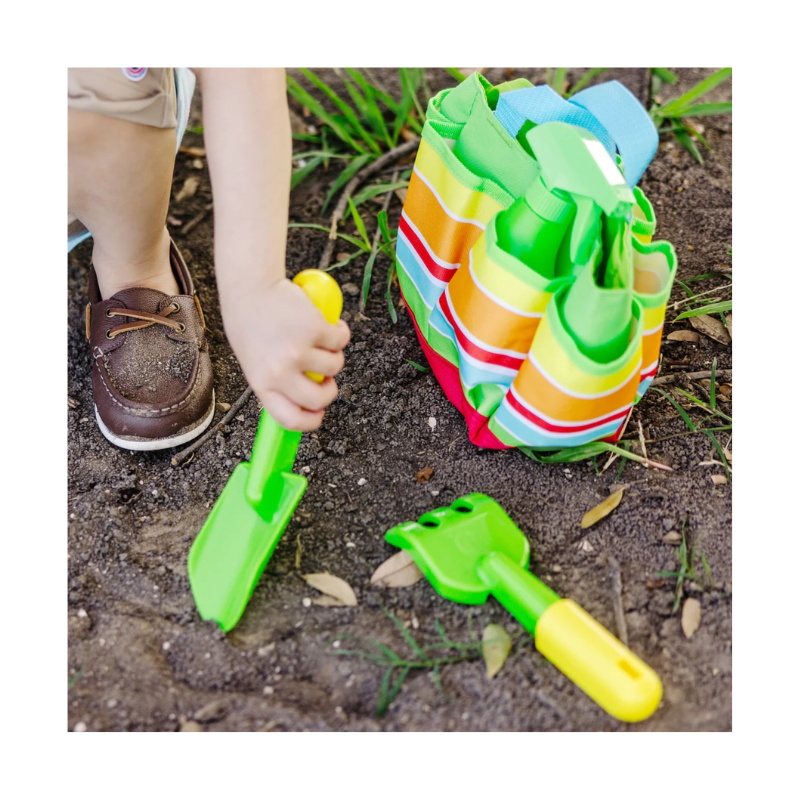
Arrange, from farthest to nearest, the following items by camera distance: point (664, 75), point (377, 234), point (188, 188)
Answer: point (664, 75) → point (188, 188) → point (377, 234)

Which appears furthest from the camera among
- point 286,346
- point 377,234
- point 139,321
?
point 377,234

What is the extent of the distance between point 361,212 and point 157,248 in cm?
43

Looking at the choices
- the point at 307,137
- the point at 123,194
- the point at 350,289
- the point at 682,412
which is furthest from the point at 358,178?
the point at 682,412

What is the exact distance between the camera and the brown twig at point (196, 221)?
4.95 feet

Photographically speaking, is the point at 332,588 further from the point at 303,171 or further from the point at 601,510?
the point at 303,171

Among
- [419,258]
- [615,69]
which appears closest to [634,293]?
[419,258]

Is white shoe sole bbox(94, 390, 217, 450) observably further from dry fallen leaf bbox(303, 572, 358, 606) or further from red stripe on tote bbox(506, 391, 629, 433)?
red stripe on tote bbox(506, 391, 629, 433)

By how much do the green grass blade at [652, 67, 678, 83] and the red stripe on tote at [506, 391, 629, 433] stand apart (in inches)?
39.0

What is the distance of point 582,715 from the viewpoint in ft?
2.93

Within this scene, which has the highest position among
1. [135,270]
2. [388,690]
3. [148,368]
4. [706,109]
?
[706,109]

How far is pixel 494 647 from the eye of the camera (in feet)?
3.11

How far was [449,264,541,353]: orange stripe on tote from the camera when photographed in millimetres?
1044

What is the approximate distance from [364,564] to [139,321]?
54cm

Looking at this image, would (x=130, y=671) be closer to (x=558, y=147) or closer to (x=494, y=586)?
(x=494, y=586)
